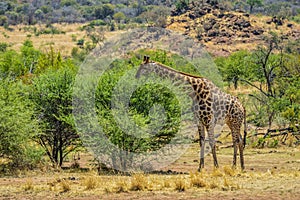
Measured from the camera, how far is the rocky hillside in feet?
291

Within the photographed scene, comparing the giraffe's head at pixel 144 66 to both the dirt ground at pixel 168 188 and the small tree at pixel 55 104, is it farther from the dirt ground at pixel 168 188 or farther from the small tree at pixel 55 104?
the small tree at pixel 55 104

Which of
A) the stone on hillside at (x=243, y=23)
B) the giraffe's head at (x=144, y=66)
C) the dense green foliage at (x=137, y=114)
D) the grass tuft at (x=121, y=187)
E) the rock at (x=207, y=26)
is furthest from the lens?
the stone on hillside at (x=243, y=23)

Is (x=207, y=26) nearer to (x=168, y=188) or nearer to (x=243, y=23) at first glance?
(x=243, y=23)

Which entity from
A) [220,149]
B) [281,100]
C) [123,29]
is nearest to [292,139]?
[281,100]

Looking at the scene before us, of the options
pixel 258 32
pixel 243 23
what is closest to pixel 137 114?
pixel 258 32

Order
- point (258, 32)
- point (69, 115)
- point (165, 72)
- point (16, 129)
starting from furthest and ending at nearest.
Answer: point (258, 32)
point (69, 115)
point (16, 129)
point (165, 72)

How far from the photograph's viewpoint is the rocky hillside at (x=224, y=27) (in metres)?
88.6

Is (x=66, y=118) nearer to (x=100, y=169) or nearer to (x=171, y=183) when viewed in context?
(x=100, y=169)

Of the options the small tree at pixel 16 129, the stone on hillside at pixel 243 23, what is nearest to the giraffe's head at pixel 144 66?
the small tree at pixel 16 129

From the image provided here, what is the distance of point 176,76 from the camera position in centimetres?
1678

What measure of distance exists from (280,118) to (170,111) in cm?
1389

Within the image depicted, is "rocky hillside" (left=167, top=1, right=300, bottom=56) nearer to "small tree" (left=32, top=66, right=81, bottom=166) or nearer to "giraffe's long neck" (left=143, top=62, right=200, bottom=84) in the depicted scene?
"small tree" (left=32, top=66, right=81, bottom=166)

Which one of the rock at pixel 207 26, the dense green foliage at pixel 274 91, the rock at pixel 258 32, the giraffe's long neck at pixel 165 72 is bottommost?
the dense green foliage at pixel 274 91

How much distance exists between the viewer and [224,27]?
9194 centimetres
